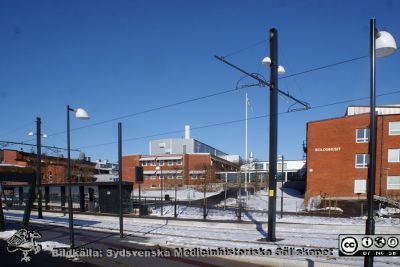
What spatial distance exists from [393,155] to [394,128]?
3.06 m

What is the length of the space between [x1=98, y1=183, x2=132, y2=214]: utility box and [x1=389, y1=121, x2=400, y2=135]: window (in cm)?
3053

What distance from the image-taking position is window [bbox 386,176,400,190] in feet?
144

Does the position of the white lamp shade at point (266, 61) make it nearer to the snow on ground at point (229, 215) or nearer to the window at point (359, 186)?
the snow on ground at point (229, 215)

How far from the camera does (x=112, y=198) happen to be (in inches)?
1223

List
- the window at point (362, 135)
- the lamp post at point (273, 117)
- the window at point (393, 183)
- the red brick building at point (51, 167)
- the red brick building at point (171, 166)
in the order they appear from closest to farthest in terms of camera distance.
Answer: the lamp post at point (273, 117) < the window at point (393, 183) < the window at point (362, 135) < the red brick building at point (51, 167) < the red brick building at point (171, 166)

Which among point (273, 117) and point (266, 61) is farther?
point (273, 117)

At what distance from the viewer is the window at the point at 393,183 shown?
144 feet

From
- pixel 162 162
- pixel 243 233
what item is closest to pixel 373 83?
pixel 243 233

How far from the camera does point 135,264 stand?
12508mm

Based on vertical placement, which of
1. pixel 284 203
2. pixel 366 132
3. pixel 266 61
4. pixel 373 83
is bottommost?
pixel 284 203

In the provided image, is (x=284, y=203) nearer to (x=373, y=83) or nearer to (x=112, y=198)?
(x=112, y=198)

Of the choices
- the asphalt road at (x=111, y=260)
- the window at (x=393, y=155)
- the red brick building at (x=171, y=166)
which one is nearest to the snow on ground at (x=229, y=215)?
the asphalt road at (x=111, y=260)

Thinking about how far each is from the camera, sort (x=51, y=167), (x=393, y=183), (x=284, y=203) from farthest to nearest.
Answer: (x=51, y=167) < (x=284, y=203) < (x=393, y=183)

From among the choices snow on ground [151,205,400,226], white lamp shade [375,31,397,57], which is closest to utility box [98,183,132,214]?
snow on ground [151,205,400,226]
